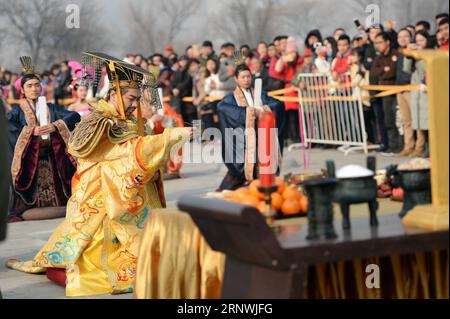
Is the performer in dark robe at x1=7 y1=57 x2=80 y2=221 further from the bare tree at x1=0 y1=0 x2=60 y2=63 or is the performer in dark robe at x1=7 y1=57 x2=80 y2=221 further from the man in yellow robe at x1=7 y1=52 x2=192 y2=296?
the bare tree at x1=0 y1=0 x2=60 y2=63

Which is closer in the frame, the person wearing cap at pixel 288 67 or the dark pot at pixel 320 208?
the dark pot at pixel 320 208

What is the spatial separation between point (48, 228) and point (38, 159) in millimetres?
896

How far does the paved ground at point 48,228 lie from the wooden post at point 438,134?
→ 3.23 feet

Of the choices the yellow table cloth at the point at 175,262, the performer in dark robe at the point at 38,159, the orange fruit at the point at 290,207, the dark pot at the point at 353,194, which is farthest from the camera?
the performer in dark robe at the point at 38,159

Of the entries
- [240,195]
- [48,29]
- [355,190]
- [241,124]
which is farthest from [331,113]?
[48,29]

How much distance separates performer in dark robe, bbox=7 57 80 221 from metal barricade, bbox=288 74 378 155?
5.03 m

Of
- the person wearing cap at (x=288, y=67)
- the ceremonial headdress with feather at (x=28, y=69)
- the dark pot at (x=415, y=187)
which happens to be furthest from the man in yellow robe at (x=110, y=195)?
the person wearing cap at (x=288, y=67)

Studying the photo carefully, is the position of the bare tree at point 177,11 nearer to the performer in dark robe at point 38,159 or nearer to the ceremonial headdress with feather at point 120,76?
the performer in dark robe at point 38,159

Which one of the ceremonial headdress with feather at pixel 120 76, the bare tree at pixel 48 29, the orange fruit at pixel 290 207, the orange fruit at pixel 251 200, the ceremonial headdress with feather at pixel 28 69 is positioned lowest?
the orange fruit at pixel 290 207

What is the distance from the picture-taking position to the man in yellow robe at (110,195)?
690cm

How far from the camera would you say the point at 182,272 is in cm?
514

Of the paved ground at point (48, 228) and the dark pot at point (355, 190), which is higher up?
the dark pot at point (355, 190)

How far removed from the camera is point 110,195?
277 inches
